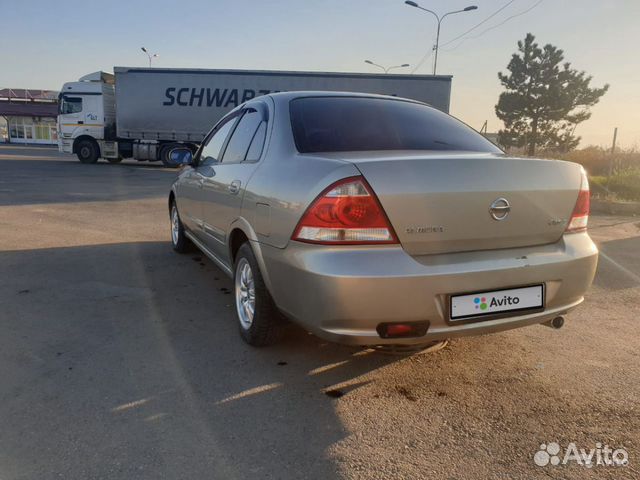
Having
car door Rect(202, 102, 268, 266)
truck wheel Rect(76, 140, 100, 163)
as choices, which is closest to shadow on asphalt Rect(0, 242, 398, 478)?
car door Rect(202, 102, 268, 266)

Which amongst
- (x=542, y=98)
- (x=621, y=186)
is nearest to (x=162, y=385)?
(x=621, y=186)

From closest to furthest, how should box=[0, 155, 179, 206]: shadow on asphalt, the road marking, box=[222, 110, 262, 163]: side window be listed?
1. box=[222, 110, 262, 163]: side window
2. the road marking
3. box=[0, 155, 179, 206]: shadow on asphalt

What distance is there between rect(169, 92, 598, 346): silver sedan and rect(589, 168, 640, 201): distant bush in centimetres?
1077

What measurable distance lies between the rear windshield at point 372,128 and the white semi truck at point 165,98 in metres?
16.1

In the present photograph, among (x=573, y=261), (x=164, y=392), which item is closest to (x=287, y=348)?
(x=164, y=392)

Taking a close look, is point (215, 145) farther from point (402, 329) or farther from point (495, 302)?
point (495, 302)

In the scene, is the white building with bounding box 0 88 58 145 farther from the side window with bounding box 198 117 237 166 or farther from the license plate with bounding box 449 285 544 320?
the license plate with bounding box 449 285 544 320

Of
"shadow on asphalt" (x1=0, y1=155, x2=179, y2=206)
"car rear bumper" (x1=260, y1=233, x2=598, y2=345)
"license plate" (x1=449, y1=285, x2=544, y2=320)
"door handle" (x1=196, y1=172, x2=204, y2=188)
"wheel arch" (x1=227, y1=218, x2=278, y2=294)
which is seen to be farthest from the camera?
"shadow on asphalt" (x1=0, y1=155, x2=179, y2=206)

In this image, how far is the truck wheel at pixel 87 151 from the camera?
72.5 ft

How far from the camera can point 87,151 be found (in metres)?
22.3

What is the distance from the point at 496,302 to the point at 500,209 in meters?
0.47

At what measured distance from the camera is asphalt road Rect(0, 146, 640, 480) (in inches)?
82.6

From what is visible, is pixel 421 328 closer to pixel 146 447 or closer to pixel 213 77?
pixel 146 447

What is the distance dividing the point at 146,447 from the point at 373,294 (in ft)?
3.99
